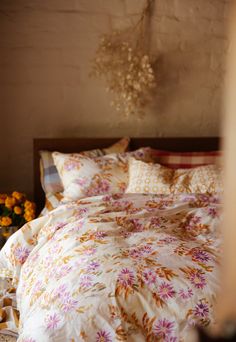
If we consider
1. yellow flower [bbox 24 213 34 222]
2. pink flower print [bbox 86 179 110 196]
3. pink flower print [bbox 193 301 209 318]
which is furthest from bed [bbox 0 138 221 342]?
yellow flower [bbox 24 213 34 222]

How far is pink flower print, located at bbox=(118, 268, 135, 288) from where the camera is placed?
1653mm

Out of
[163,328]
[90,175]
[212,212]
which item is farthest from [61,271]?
[90,175]

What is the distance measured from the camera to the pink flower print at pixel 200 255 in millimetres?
1824

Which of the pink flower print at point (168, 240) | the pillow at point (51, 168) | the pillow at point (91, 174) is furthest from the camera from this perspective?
the pillow at point (51, 168)

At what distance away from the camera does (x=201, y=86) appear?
3.77 m

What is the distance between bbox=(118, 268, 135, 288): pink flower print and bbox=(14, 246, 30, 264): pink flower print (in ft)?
3.25

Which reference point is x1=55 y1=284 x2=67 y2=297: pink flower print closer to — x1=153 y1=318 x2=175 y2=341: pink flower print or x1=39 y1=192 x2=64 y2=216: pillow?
x1=153 y1=318 x2=175 y2=341: pink flower print

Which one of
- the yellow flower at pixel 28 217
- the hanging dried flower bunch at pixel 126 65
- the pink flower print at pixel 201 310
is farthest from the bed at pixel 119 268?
the hanging dried flower bunch at pixel 126 65

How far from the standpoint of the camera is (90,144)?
3.51 m

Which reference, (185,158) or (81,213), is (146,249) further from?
(185,158)

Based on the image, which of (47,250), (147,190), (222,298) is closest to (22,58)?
(147,190)

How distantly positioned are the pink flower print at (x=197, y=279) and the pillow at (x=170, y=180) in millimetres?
1236

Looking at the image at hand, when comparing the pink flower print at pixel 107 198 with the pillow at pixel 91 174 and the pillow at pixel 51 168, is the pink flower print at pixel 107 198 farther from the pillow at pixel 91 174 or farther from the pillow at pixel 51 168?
the pillow at pixel 51 168

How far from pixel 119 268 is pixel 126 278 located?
6 cm
